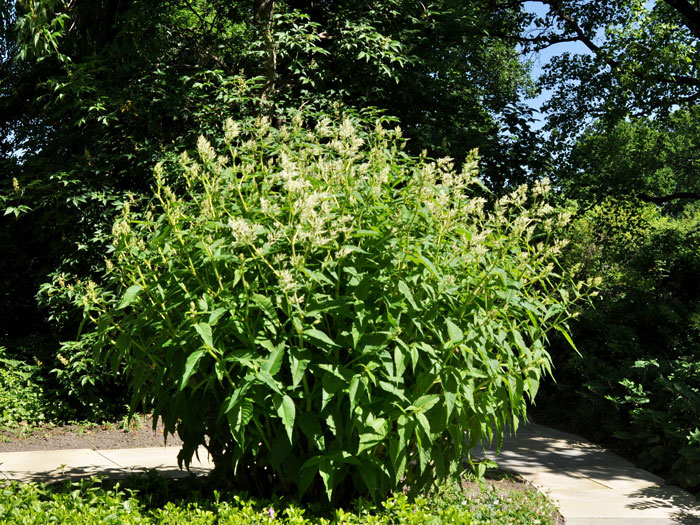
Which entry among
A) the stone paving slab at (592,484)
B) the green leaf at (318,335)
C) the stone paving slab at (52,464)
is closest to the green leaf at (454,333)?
the green leaf at (318,335)

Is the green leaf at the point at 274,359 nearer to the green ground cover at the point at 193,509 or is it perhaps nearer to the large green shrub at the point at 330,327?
the large green shrub at the point at 330,327

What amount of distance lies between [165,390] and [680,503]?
12.8 feet

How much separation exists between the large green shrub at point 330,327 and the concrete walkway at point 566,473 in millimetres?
1249

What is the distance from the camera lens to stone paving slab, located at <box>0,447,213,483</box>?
4641mm

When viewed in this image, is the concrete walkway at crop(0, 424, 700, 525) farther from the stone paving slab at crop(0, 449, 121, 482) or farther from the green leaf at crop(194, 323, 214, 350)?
the green leaf at crop(194, 323, 214, 350)

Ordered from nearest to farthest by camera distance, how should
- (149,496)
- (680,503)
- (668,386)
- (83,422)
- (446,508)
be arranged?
(149,496)
(446,508)
(680,503)
(668,386)
(83,422)

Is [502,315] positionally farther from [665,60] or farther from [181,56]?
[665,60]

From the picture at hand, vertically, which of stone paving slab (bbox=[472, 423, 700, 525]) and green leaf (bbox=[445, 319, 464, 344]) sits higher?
green leaf (bbox=[445, 319, 464, 344])

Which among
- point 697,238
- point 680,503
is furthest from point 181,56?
point 697,238

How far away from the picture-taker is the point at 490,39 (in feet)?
35.5

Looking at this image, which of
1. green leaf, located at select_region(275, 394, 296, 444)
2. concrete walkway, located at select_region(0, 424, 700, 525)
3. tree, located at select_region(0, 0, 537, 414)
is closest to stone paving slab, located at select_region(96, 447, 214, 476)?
concrete walkway, located at select_region(0, 424, 700, 525)

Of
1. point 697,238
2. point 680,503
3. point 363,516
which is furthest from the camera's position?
point 697,238

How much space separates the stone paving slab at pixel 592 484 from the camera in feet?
14.3

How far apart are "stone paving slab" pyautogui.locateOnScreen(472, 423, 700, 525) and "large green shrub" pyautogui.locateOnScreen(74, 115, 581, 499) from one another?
1486 millimetres
